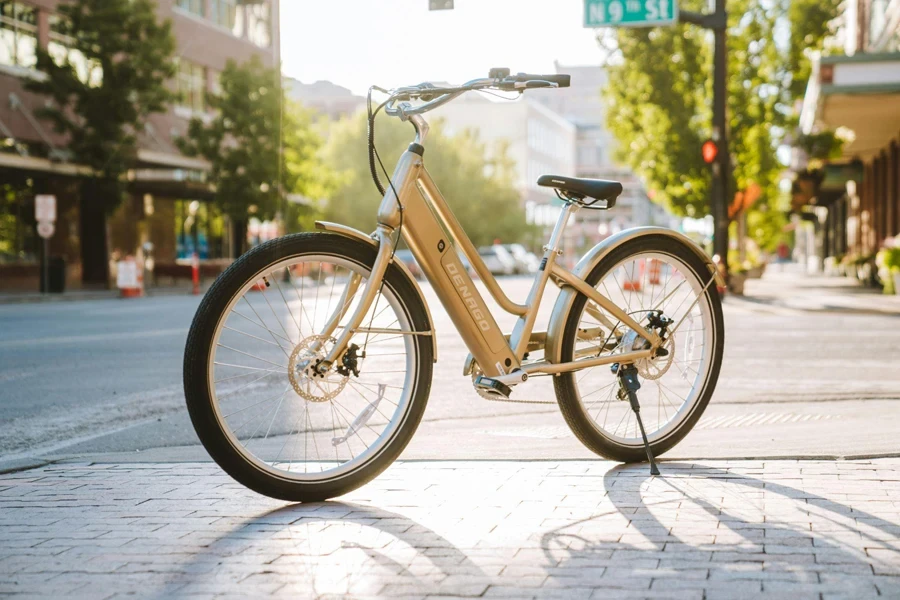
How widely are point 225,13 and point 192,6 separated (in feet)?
10.9

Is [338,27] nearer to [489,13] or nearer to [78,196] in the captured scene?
[489,13]

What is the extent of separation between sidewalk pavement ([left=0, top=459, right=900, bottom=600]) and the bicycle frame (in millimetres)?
462

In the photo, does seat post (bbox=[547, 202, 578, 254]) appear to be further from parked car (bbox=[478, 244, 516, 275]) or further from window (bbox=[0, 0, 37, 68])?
parked car (bbox=[478, 244, 516, 275])

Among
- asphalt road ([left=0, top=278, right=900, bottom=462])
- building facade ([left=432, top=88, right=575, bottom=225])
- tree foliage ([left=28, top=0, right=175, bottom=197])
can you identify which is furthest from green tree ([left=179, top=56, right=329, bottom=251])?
building facade ([left=432, top=88, right=575, bottom=225])

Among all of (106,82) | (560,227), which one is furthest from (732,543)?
(106,82)

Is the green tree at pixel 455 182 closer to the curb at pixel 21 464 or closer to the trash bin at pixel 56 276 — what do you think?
the trash bin at pixel 56 276

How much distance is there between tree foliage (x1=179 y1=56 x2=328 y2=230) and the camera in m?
40.8

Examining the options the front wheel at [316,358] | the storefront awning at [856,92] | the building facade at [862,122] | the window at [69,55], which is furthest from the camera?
the window at [69,55]

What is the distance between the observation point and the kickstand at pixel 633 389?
482cm

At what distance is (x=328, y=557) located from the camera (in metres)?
3.59

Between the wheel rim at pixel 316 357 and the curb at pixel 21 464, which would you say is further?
the curb at pixel 21 464

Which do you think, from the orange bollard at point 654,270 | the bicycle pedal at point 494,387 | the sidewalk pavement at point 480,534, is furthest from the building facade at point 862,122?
the bicycle pedal at point 494,387

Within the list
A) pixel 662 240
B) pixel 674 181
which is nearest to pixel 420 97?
pixel 662 240

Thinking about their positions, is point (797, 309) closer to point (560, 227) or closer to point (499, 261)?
point (560, 227)
